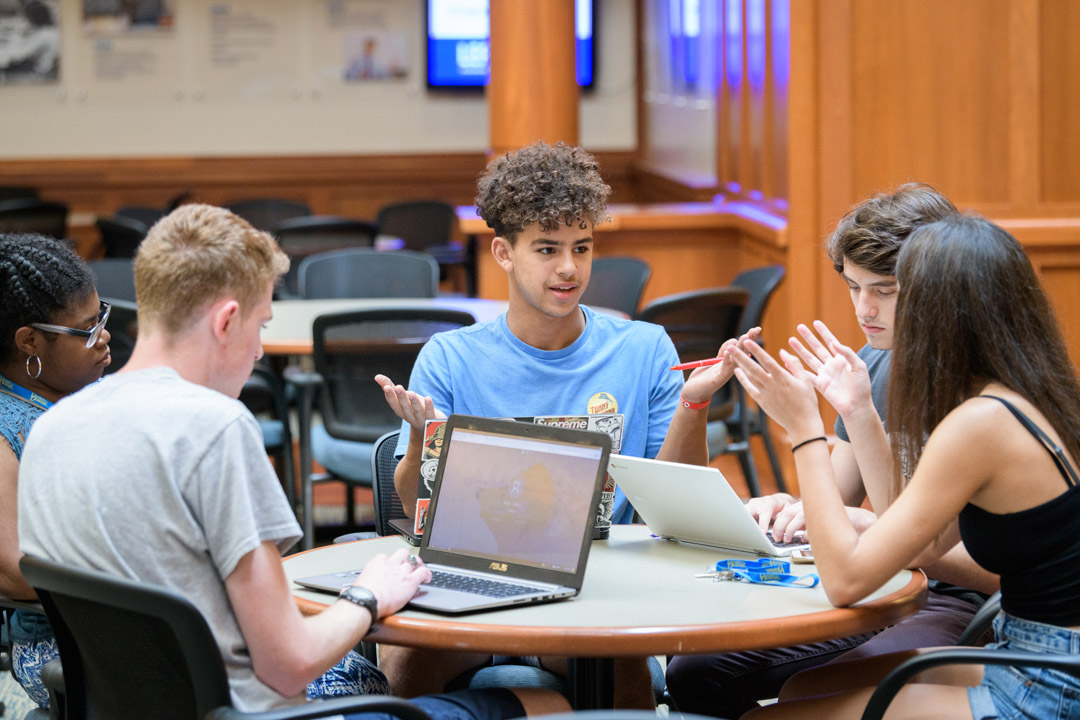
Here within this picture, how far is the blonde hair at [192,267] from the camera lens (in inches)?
62.2

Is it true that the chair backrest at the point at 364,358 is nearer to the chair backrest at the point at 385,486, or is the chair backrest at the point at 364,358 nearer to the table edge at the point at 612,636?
the chair backrest at the point at 385,486

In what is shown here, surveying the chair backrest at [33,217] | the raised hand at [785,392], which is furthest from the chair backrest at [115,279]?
the raised hand at [785,392]

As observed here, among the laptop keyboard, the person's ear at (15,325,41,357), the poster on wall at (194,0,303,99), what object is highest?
the poster on wall at (194,0,303,99)

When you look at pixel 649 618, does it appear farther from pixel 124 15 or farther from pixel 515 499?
pixel 124 15

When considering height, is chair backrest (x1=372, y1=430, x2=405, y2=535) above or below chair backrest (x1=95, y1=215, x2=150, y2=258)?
below

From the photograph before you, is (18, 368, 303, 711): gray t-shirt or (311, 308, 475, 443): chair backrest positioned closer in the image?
(18, 368, 303, 711): gray t-shirt

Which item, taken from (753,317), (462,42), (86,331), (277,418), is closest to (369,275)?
(277,418)

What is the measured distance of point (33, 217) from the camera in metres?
7.21

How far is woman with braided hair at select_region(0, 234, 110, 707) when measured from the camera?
83.0 inches

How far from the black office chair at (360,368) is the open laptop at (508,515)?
182 centimetres

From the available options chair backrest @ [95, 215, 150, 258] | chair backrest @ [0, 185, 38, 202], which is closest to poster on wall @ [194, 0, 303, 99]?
chair backrest @ [0, 185, 38, 202]

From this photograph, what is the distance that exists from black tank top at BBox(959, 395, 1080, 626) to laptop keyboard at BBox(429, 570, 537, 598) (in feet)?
2.20

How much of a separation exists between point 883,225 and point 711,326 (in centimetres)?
188

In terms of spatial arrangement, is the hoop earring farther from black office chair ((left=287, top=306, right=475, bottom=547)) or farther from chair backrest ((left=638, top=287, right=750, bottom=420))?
chair backrest ((left=638, top=287, right=750, bottom=420))
